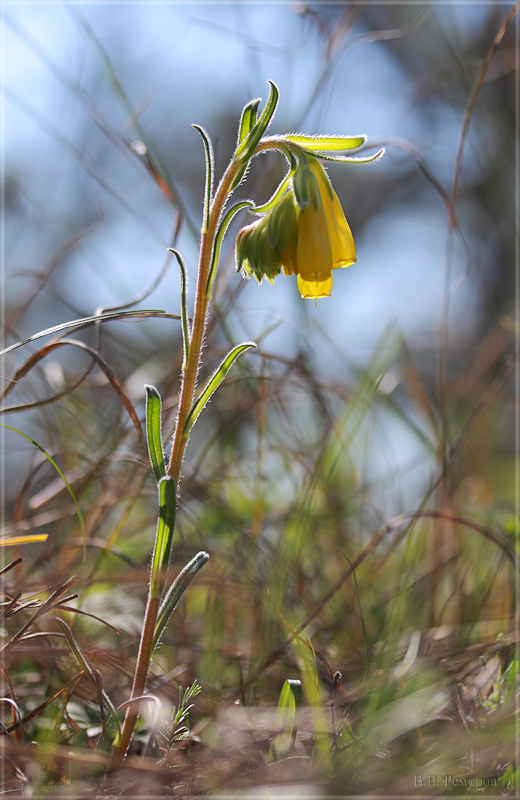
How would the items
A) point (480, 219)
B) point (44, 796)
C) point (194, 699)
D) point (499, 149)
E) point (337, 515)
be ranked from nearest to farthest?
point (44, 796)
point (194, 699)
point (337, 515)
point (499, 149)
point (480, 219)

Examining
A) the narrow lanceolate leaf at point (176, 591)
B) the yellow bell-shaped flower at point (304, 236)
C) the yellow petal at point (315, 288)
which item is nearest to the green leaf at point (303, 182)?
the yellow bell-shaped flower at point (304, 236)

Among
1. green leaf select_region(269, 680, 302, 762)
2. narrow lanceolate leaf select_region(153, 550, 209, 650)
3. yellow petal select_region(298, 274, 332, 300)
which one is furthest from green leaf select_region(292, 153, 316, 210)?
green leaf select_region(269, 680, 302, 762)

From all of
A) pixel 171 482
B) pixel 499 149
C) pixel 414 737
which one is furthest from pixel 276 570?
pixel 499 149

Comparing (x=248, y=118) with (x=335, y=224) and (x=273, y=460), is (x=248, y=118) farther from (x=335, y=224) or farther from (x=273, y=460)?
(x=273, y=460)

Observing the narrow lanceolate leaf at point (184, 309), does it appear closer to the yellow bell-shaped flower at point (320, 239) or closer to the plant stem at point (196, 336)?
the plant stem at point (196, 336)

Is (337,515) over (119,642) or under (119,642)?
over

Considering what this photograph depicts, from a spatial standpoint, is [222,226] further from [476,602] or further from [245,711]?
[476,602]

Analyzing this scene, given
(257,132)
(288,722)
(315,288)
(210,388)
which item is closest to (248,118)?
(257,132)
